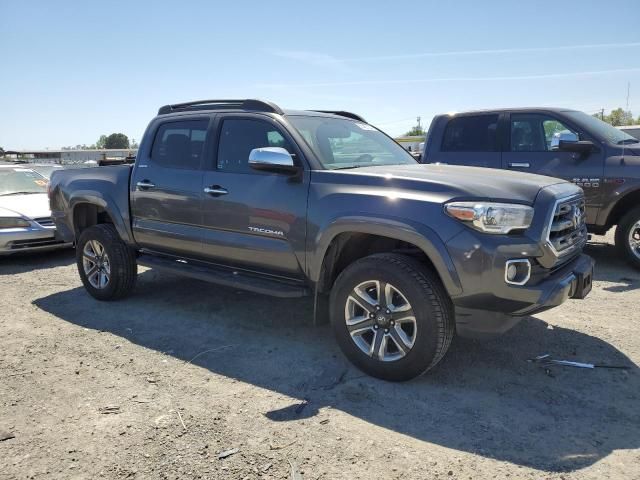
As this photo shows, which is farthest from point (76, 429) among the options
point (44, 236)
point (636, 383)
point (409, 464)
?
point (44, 236)

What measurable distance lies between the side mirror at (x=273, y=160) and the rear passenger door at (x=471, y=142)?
4104mm

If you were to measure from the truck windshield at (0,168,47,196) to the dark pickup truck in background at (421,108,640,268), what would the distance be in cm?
677

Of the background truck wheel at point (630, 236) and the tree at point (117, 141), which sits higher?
the tree at point (117, 141)

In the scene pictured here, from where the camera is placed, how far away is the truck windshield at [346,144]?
13.7ft

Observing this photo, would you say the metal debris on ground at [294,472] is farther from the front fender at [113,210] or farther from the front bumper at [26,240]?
the front bumper at [26,240]

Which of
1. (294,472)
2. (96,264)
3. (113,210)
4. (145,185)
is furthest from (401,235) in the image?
(96,264)

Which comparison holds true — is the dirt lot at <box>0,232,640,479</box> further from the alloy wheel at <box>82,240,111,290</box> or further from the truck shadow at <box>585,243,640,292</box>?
the truck shadow at <box>585,243,640,292</box>

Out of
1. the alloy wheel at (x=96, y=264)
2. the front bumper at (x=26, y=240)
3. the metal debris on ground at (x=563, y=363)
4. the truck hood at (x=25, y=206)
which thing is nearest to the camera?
the metal debris on ground at (x=563, y=363)

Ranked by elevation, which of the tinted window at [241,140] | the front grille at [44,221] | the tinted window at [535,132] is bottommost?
the front grille at [44,221]

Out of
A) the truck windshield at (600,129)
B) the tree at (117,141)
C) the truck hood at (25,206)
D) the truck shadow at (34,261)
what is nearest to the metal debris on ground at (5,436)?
the truck shadow at (34,261)

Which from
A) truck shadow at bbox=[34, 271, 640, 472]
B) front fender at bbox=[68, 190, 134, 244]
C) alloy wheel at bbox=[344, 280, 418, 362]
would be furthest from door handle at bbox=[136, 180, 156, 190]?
alloy wheel at bbox=[344, 280, 418, 362]

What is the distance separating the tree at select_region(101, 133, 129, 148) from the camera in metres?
99.8

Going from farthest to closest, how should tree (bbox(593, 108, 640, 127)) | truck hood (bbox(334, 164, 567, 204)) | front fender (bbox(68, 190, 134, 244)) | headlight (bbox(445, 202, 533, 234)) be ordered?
tree (bbox(593, 108, 640, 127)), front fender (bbox(68, 190, 134, 244)), truck hood (bbox(334, 164, 567, 204)), headlight (bbox(445, 202, 533, 234))

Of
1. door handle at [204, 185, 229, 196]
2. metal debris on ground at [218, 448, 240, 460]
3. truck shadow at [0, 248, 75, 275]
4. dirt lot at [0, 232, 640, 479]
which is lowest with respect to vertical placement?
metal debris on ground at [218, 448, 240, 460]
